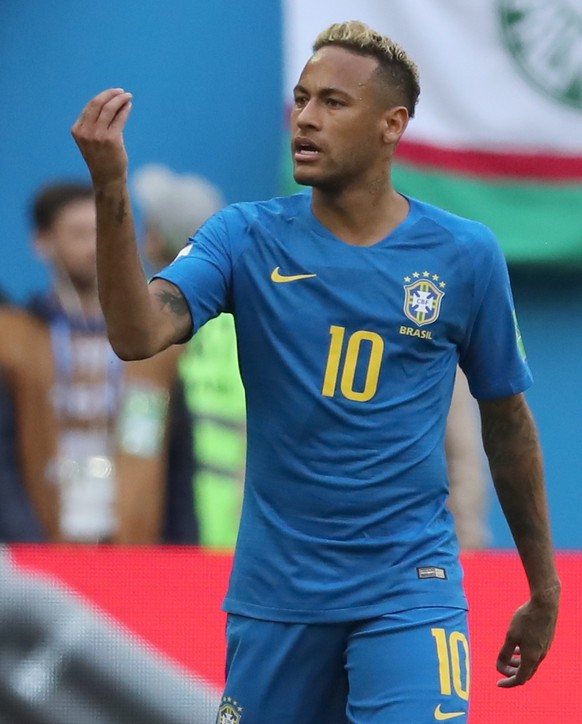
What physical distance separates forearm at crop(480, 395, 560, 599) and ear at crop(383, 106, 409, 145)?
59 cm

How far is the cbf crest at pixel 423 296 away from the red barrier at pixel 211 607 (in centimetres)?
120

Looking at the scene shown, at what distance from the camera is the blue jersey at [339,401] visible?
3160 mm

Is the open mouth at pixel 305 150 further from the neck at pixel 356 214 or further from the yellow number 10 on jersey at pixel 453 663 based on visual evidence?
the yellow number 10 on jersey at pixel 453 663

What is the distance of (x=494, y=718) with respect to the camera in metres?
4.07

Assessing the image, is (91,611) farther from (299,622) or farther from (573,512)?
(573,512)

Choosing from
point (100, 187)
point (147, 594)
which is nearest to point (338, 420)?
point (100, 187)

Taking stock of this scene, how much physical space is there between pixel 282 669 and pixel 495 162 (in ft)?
13.5

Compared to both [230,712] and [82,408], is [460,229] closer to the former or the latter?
[230,712]

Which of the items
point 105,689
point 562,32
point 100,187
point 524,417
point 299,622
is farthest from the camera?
point 562,32

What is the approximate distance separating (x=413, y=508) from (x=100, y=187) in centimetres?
94

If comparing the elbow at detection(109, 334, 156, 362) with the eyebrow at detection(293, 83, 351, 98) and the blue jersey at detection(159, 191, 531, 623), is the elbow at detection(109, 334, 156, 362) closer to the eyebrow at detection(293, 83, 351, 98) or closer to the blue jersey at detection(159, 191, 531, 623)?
the blue jersey at detection(159, 191, 531, 623)

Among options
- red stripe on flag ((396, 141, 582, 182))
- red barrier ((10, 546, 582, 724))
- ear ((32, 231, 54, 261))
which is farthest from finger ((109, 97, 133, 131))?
red stripe on flag ((396, 141, 582, 182))

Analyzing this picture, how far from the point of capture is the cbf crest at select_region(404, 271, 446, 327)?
320 cm

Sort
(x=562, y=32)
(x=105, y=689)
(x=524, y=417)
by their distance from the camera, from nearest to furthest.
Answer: (x=524, y=417), (x=105, y=689), (x=562, y=32)
